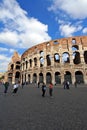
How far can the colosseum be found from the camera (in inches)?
1217

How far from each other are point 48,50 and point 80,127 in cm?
2981

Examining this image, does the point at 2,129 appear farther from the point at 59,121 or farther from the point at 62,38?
the point at 62,38

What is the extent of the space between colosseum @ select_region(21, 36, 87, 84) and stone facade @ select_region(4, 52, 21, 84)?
911cm

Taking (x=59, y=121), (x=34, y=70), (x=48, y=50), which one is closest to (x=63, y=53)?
(x=48, y=50)

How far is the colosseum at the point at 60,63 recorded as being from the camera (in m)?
30.9

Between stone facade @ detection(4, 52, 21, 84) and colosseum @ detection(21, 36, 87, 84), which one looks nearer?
colosseum @ detection(21, 36, 87, 84)

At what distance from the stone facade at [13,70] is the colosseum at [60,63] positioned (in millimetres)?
9111

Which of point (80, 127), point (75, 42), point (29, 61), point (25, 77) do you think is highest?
point (75, 42)

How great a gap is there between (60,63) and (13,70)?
18.1 meters

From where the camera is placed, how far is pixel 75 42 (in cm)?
3288

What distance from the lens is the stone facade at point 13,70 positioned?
145 feet

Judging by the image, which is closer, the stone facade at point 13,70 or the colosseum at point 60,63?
the colosseum at point 60,63

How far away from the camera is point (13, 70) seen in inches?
1761

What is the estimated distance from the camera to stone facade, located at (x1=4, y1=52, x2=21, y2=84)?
44150mm
